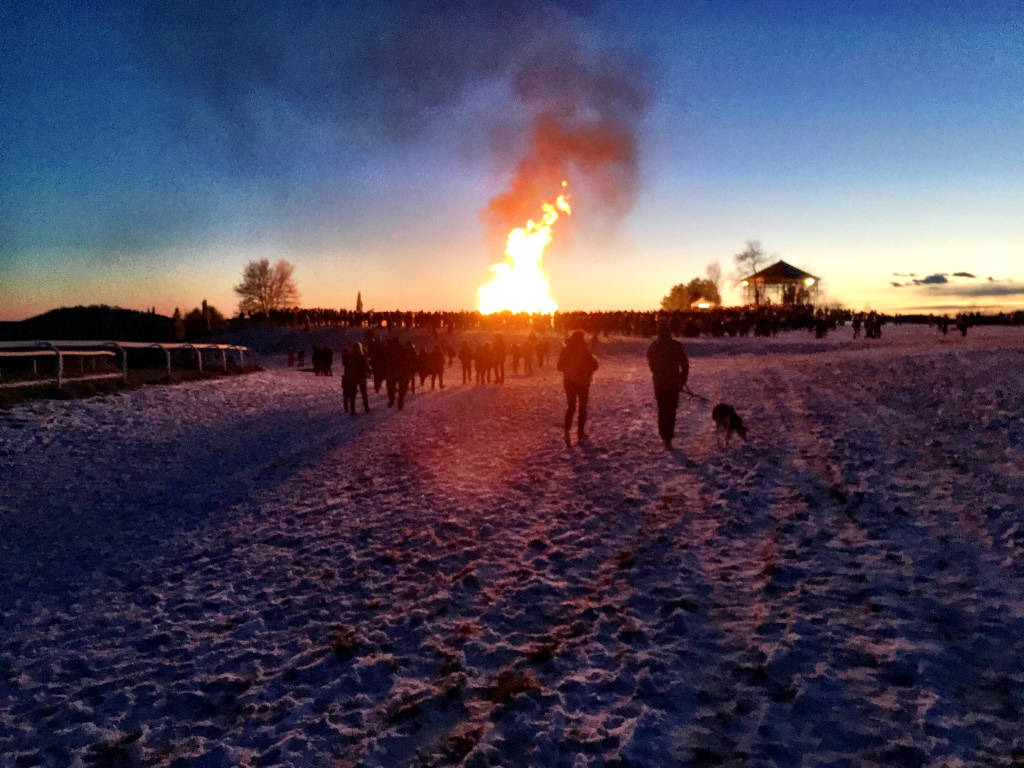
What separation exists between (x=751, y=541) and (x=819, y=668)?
2.50m

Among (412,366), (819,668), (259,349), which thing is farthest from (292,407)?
(259,349)

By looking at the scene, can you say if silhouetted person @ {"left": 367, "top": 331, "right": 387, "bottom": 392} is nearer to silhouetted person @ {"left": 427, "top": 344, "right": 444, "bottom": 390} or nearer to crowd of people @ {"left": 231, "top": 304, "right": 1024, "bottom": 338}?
silhouetted person @ {"left": 427, "top": 344, "right": 444, "bottom": 390}

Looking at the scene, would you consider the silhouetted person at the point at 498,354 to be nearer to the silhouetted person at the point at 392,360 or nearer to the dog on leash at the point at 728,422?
the silhouetted person at the point at 392,360

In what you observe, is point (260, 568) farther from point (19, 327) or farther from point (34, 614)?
point (19, 327)

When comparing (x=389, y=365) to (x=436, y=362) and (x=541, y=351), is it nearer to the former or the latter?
(x=436, y=362)

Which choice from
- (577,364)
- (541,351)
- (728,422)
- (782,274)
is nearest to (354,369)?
(577,364)

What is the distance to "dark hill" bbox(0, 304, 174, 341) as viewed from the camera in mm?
51000

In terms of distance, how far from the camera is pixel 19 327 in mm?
49656

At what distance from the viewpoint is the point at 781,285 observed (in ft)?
249

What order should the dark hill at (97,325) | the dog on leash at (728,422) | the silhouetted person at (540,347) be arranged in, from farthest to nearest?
the dark hill at (97,325), the silhouetted person at (540,347), the dog on leash at (728,422)

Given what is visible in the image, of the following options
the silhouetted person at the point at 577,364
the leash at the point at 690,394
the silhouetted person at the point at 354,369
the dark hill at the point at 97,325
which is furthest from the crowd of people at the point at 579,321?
the silhouetted person at the point at 577,364

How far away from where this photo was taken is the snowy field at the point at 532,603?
3852 millimetres

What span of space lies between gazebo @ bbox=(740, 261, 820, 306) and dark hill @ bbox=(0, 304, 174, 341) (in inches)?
2457

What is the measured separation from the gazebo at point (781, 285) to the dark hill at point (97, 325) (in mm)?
62406
